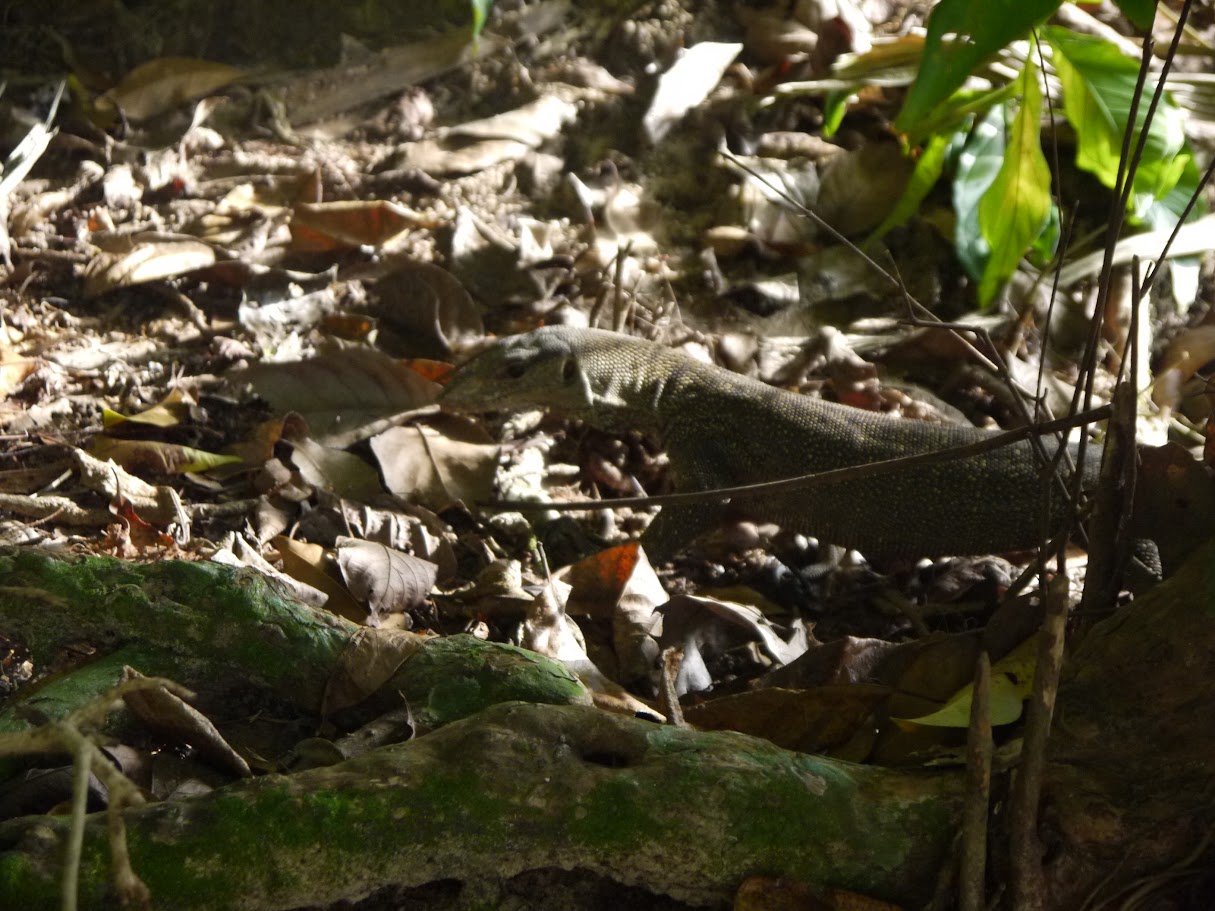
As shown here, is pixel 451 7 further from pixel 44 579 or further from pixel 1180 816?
pixel 1180 816

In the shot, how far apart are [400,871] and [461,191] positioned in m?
4.50

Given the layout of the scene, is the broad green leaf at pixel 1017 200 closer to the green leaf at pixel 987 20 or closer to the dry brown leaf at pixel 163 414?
the green leaf at pixel 987 20

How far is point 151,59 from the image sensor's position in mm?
6180

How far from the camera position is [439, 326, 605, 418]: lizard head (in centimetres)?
440

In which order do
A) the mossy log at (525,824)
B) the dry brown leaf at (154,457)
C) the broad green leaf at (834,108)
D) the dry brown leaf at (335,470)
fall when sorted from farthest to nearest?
the broad green leaf at (834,108)
the dry brown leaf at (335,470)
the dry brown leaf at (154,457)
the mossy log at (525,824)

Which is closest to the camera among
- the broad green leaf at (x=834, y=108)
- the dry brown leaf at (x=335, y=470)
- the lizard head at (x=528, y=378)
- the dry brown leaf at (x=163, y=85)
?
the dry brown leaf at (x=335, y=470)

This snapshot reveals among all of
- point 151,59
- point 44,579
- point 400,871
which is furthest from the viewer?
point 151,59

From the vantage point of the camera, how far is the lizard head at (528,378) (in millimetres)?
4402

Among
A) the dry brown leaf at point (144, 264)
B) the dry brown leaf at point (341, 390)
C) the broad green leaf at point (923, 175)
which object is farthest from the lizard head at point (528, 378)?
the broad green leaf at point (923, 175)

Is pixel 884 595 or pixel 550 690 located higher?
pixel 550 690

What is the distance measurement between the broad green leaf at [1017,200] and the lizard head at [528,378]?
5.47 ft

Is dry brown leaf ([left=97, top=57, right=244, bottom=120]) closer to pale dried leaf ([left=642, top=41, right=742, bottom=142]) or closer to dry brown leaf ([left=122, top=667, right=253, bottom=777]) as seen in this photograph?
pale dried leaf ([left=642, top=41, right=742, bottom=142])

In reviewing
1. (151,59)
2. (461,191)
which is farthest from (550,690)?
(151,59)

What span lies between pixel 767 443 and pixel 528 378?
997 millimetres
